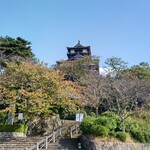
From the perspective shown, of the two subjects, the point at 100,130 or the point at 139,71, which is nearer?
the point at 100,130

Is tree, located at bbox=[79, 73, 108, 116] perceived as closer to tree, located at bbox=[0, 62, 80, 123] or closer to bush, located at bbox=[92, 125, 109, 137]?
tree, located at bbox=[0, 62, 80, 123]

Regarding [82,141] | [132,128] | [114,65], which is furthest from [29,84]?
[114,65]

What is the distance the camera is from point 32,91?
25.3 meters

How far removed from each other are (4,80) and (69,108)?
6842 millimetres

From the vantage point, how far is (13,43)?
38.9 meters

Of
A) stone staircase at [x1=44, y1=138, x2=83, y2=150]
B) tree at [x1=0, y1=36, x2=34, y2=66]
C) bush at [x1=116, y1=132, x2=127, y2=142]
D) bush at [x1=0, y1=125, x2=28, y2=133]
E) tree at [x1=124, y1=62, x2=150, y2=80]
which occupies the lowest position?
stone staircase at [x1=44, y1=138, x2=83, y2=150]

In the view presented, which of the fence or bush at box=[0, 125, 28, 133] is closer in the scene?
the fence

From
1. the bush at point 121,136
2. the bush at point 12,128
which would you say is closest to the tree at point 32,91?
the bush at point 12,128

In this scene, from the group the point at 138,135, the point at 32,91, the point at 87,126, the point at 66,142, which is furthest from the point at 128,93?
the point at 32,91

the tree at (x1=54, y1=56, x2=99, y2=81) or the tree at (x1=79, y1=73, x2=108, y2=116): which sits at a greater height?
the tree at (x1=54, y1=56, x2=99, y2=81)

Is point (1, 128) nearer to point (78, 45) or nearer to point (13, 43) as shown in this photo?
point (13, 43)

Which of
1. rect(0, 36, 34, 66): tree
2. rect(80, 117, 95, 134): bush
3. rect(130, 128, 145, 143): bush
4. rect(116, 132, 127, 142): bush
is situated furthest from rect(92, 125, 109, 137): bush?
rect(0, 36, 34, 66): tree

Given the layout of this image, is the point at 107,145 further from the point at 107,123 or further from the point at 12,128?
the point at 12,128

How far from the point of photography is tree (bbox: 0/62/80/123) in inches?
940
